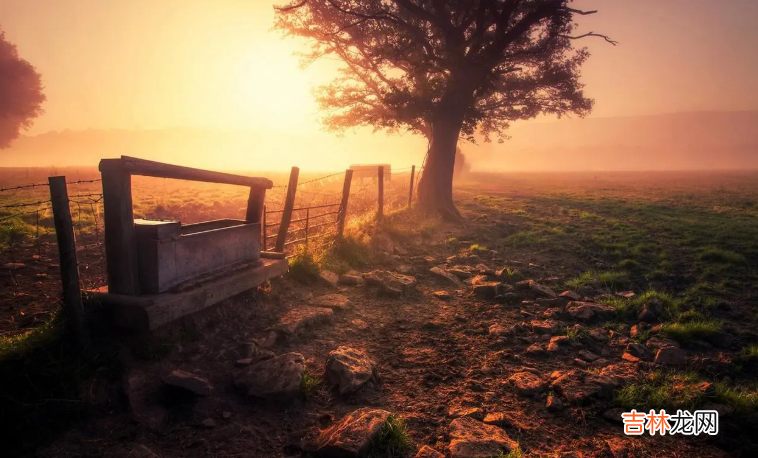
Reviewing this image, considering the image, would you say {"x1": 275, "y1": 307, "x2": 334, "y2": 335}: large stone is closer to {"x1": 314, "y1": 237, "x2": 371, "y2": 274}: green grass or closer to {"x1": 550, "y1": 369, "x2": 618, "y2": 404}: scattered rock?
{"x1": 314, "y1": 237, "x2": 371, "y2": 274}: green grass

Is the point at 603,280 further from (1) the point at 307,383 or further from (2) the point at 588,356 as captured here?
(1) the point at 307,383

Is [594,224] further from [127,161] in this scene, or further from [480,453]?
[127,161]

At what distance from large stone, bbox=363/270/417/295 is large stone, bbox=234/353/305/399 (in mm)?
2939

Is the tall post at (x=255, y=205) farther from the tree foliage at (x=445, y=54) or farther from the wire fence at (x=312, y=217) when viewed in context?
the tree foliage at (x=445, y=54)

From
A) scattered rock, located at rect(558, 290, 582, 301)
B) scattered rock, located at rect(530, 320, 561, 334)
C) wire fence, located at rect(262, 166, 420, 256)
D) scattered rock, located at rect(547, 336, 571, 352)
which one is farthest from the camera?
wire fence, located at rect(262, 166, 420, 256)

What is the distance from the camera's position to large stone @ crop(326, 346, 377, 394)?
3.76m

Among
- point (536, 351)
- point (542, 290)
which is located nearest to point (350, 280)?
point (542, 290)

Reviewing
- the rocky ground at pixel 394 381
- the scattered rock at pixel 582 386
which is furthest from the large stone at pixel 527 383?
the scattered rock at pixel 582 386

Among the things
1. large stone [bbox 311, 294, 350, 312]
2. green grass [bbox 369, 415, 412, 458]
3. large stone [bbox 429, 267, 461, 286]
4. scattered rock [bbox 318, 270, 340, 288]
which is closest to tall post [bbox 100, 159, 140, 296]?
large stone [bbox 311, 294, 350, 312]

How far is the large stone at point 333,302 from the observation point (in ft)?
19.4

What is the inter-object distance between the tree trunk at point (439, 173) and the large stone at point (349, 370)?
450 inches

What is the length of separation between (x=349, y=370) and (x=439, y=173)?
41.6 ft

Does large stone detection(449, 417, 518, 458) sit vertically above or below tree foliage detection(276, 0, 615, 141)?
below

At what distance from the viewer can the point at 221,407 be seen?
343cm
